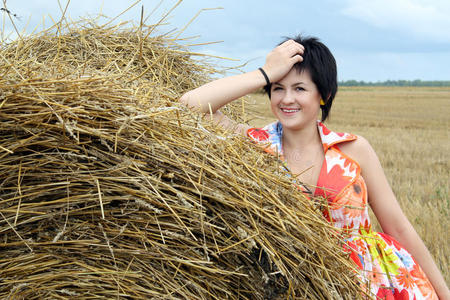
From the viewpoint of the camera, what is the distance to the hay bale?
135 cm

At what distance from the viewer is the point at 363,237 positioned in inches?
86.7

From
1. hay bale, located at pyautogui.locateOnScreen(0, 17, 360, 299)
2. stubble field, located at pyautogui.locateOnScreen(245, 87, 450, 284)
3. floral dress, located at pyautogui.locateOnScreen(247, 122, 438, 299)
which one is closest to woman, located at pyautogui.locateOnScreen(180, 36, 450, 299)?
floral dress, located at pyautogui.locateOnScreen(247, 122, 438, 299)

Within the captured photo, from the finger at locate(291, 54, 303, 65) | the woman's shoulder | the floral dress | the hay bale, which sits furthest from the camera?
the woman's shoulder

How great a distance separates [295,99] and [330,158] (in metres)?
0.35

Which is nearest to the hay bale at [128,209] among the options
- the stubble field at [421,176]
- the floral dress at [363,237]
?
the floral dress at [363,237]

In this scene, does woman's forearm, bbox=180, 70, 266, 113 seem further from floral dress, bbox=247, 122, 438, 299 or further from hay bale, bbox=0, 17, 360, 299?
hay bale, bbox=0, 17, 360, 299

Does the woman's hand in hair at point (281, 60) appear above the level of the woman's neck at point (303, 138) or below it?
above

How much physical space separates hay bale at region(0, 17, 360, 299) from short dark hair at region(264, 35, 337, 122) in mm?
911

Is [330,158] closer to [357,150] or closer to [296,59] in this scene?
[357,150]

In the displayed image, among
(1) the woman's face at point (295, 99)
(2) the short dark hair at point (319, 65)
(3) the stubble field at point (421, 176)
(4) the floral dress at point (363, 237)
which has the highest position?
(2) the short dark hair at point (319, 65)

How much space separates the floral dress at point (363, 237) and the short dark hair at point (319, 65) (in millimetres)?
281

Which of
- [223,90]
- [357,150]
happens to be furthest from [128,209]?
[357,150]

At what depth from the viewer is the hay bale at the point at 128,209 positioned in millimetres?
1350

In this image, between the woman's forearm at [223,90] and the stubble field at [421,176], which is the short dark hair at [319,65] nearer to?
the woman's forearm at [223,90]
